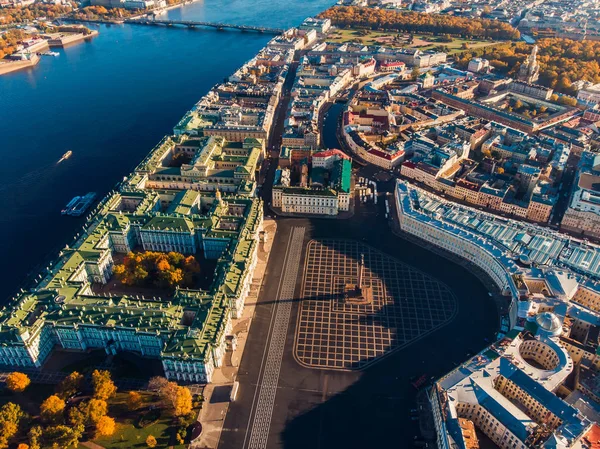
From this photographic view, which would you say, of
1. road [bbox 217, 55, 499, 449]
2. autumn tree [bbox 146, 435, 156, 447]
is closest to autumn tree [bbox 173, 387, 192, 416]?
autumn tree [bbox 146, 435, 156, 447]

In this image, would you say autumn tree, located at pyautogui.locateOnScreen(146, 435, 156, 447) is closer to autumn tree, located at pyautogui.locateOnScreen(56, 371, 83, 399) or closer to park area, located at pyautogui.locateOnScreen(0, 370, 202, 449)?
park area, located at pyautogui.locateOnScreen(0, 370, 202, 449)

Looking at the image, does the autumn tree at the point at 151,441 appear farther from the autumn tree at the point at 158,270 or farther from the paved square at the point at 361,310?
the autumn tree at the point at 158,270

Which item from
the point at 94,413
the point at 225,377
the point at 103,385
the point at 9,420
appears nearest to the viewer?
the point at 9,420

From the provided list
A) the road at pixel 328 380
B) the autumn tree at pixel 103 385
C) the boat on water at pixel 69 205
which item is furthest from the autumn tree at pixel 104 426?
the boat on water at pixel 69 205

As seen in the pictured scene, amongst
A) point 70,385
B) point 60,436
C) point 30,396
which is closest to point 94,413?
point 60,436

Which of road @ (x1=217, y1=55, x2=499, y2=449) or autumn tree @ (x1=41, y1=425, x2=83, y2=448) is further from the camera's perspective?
road @ (x1=217, y1=55, x2=499, y2=449)

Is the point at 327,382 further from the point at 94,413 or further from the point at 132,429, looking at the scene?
the point at 94,413

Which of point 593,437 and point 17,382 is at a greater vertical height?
point 593,437
